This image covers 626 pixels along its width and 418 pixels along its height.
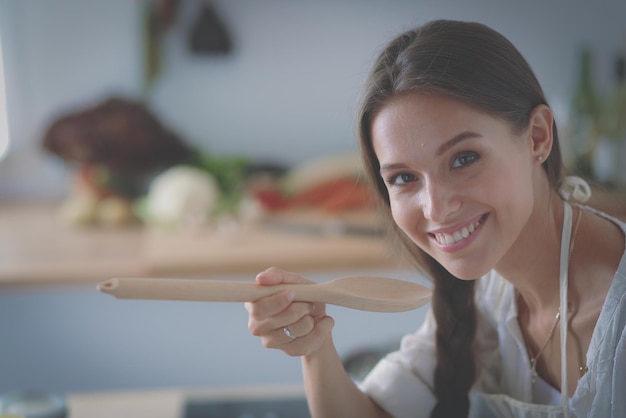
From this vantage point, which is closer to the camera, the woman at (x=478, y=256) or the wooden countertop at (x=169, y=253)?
the woman at (x=478, y=256)

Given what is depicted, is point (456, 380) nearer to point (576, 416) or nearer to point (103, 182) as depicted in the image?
point (576, 416)

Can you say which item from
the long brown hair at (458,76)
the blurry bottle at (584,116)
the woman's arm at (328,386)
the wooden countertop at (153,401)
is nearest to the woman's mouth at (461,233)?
the long brown hair at (458,76)

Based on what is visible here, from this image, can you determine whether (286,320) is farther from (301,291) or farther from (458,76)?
(458,76)

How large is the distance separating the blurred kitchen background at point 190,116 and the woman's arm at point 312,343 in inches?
43.5

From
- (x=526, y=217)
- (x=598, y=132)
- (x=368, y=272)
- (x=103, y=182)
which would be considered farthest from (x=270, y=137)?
(x=526, y=217)

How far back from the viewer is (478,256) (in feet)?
2.88

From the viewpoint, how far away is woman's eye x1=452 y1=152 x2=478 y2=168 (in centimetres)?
84

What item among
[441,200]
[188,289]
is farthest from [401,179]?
[188,289]

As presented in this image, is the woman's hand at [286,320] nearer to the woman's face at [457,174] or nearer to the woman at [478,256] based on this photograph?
the woman at [478,256]

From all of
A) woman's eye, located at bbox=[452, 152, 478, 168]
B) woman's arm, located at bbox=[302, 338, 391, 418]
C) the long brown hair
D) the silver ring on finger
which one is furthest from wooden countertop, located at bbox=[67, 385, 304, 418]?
woman's eye, located at bbox=[452, 152, 478, 168]

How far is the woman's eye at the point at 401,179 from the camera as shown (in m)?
0.88

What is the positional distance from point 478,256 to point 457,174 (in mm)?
98

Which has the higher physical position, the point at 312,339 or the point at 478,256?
the point at 478,256

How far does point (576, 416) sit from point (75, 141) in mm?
1592
